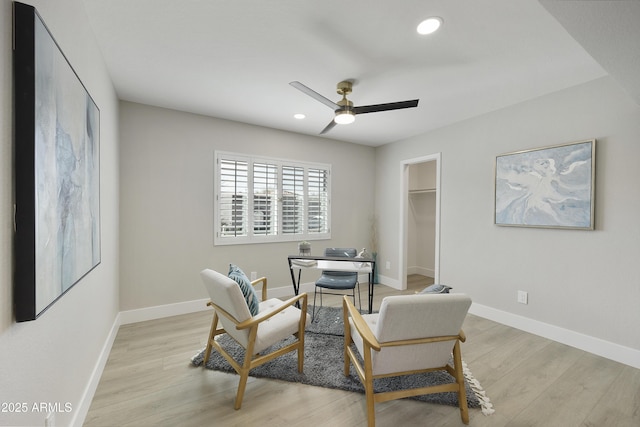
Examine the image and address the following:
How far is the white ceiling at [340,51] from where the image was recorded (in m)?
1.78

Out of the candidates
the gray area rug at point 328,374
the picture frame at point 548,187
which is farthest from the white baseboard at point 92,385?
the picture frame at point 548,187

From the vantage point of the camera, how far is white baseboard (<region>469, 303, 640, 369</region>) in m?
2.48

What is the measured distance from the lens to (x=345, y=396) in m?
2.03

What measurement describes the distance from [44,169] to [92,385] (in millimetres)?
1722

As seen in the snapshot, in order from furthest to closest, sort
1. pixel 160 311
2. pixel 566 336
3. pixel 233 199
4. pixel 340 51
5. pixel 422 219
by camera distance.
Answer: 1. pixel 422 219
2. pixel 233 199
3. pixel 160 311
4. pixel 566 336
5. pixel 340 51

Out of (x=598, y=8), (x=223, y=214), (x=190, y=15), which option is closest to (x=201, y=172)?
(x=223, y=214)

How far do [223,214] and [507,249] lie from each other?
371cm

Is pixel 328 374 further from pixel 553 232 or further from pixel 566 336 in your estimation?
pixel 553 232

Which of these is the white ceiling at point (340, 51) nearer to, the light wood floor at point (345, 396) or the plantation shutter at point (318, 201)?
the plantation shutter at point (318, 201)

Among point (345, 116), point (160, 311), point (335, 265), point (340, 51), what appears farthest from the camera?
point (160, 311)

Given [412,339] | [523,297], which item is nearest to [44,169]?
[412,339]

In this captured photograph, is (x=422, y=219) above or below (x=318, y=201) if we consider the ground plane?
below

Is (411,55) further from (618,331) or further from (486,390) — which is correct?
(618,331)

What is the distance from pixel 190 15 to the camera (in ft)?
6.08
